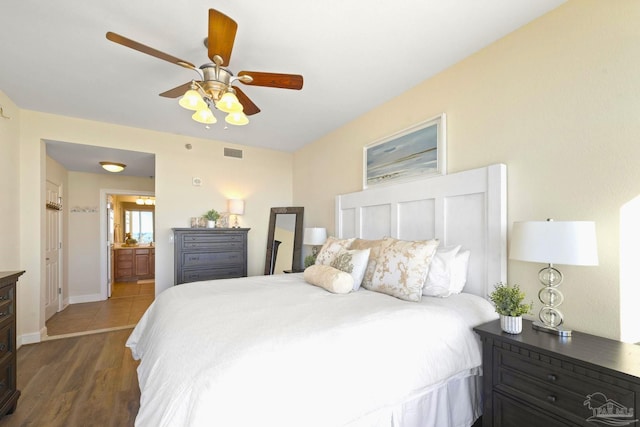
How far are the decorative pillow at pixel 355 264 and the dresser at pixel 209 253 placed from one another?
2.30 meters

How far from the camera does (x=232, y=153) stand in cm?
459

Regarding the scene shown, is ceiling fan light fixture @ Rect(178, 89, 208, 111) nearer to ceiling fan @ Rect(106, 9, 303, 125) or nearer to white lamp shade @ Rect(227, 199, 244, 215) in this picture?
ceiling fan @ Rect(106, 9, 303, 125)

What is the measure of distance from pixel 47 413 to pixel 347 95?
3544mm

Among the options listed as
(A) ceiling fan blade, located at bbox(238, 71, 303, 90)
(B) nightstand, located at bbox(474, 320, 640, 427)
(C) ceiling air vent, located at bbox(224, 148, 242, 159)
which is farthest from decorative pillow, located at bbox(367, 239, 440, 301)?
(C) ceiling air vent, located at bbox(224, 148, 242, 159)

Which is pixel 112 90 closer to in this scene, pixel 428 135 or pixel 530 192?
pixel 428 135

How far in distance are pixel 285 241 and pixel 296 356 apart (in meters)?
3.44

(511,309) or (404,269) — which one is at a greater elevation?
(404,269)

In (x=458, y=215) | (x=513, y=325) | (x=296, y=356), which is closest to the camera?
(x=296, y=356)

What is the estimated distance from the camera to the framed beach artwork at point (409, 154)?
8.19ft

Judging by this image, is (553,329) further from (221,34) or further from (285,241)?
(285,241)

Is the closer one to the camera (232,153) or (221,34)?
(221,34)

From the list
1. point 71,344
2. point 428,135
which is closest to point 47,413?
point 71,344

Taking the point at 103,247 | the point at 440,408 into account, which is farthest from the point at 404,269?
the point at 103,247

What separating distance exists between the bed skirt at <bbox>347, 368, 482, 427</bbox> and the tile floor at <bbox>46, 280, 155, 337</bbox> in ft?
12.8
